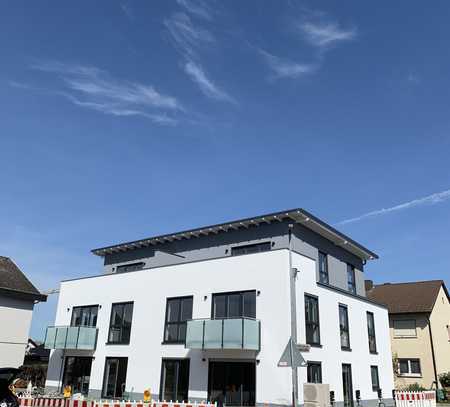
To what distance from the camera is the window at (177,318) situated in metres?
20.7

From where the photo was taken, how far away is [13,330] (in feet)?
84.4

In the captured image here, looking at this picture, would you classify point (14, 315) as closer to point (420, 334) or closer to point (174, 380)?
point (174, 380)

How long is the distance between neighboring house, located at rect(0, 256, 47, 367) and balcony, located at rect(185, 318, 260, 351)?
1208 cm

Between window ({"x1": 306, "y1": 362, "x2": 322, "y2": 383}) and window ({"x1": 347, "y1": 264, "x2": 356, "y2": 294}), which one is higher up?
window ({"x1": 347, "y1": 264, "x2": 356, "y2": 294})

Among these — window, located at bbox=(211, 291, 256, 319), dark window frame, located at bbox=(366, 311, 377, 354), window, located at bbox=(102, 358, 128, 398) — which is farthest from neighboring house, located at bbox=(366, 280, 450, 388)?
window, located at bbox=(102, 358, 128, 398)

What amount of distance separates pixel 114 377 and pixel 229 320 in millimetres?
7610

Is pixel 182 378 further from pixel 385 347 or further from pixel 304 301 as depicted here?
pixel 385 347

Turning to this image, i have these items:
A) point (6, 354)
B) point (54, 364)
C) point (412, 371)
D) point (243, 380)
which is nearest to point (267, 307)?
point (243, 380)

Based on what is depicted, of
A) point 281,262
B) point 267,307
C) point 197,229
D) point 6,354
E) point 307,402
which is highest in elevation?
point 197,229

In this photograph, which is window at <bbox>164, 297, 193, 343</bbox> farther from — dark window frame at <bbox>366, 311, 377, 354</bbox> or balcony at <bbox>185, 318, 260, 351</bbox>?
dark window frame at <bbox>366, 311, 377, 354</bbox>

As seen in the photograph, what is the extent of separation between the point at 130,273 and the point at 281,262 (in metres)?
8.59

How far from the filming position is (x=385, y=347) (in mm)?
25938

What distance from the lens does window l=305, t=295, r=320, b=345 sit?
1912 cm

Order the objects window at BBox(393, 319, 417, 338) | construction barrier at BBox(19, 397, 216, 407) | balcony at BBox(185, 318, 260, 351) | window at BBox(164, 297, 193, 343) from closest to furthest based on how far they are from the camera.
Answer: construction barrier at BBox(19, 397, 216, 407) → balcony at BBox(185, 318, 260, 351) → window at BBox(164, 297, 193, 343) → window at BBox(393, 319, 417, 338)
